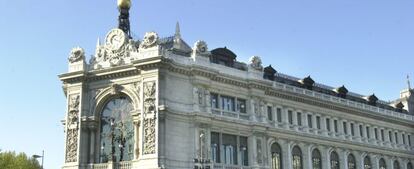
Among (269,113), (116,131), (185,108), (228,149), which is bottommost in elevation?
(228,149)

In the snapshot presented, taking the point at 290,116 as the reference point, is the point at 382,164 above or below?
below

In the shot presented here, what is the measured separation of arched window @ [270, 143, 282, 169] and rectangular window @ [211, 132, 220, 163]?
25.4 ft

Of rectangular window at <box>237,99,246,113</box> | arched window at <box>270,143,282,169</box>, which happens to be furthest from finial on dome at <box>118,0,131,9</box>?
arched window at <box>270,143,282,169</box>

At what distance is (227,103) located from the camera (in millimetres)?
62750

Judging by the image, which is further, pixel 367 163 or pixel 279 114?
pixel 367 163

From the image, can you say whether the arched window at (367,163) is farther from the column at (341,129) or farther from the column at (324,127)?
the column at (324,127)

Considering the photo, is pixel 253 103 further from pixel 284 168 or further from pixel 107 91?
pixel 107 91

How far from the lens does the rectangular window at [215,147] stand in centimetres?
6019

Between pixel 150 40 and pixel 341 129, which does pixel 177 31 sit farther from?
pixel 341 129

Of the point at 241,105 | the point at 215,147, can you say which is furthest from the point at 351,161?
the point at 215,147

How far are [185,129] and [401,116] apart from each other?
3904 centimetres

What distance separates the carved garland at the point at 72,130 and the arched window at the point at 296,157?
76.9 feet

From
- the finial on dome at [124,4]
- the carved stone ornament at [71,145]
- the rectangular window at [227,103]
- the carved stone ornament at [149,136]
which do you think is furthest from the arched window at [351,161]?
the carved stone ornament at [71,145]

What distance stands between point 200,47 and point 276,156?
14659mm
